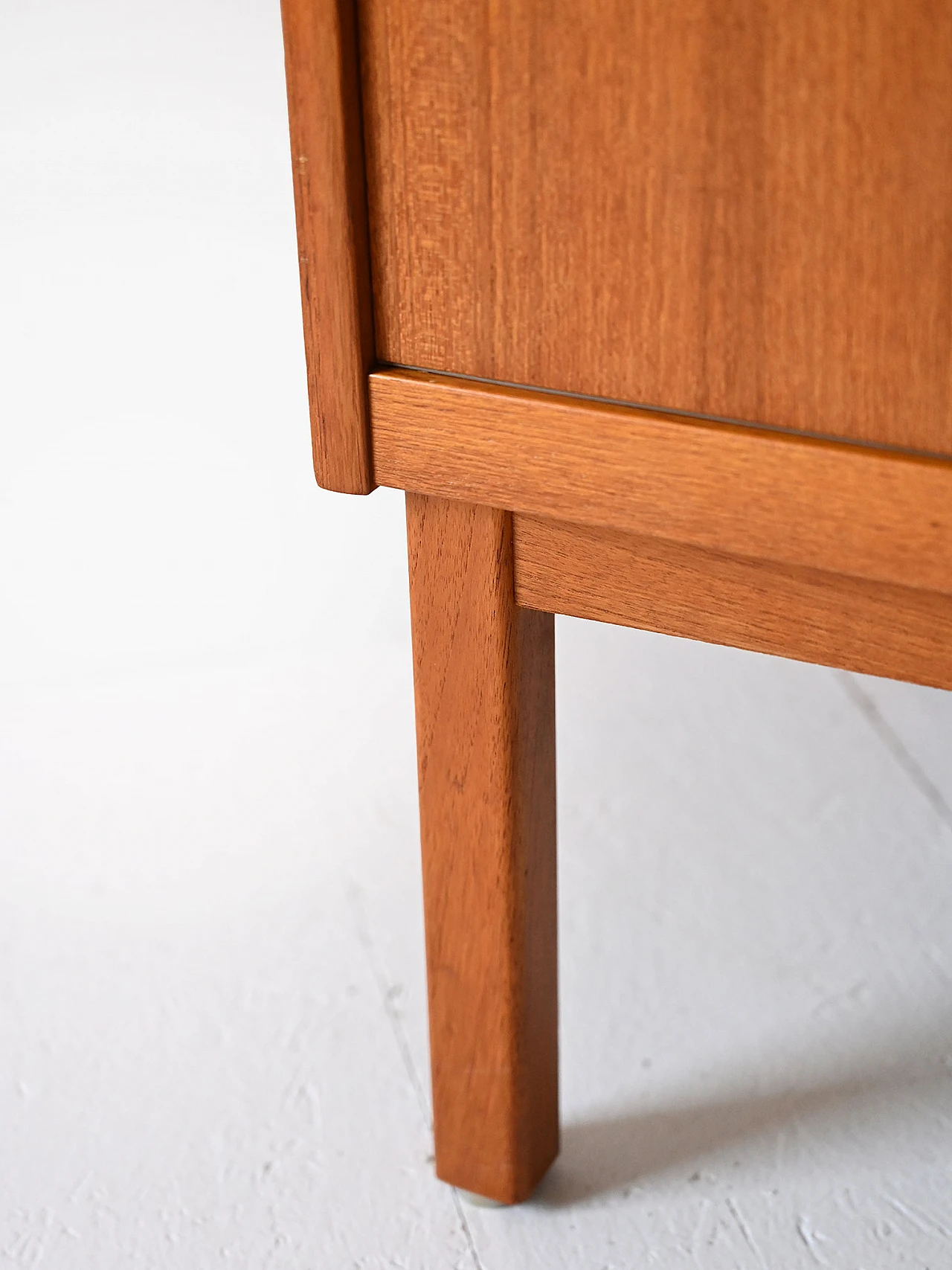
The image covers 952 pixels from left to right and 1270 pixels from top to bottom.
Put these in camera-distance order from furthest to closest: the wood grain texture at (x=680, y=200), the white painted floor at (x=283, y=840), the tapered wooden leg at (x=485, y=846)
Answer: the white painted floor at (x=283, y=840) → the tapered wooden leg at (x=485, y=846) → the wood grain texture at (x=680, y=200)

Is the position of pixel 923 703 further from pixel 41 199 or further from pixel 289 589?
pixel 41 199

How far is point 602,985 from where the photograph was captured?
1.03m

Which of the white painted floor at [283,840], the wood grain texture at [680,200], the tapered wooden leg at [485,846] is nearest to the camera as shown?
the wood grain texture at [680,200]

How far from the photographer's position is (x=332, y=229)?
62 cm

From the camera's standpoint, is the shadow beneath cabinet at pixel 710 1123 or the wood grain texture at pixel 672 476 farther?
the shadow beneath cabinet at pixel 710 1123

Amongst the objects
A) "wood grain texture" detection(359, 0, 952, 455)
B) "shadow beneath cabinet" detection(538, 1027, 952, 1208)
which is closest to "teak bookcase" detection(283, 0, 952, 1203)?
"wood grain texture" detection(359, 0, 952, 455)

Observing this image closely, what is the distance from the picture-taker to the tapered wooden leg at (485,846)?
71cm

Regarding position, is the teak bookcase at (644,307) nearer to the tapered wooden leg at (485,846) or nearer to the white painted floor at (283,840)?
the tapered wooden leg at (485,846)

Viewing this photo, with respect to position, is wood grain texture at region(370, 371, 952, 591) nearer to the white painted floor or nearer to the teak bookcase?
the teak bookcase

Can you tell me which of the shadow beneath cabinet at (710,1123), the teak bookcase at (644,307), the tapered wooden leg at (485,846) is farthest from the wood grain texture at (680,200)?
the shadow beneath cabinet at (710,1123)

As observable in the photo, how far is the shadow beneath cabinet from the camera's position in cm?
89

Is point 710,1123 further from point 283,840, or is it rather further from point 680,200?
point 680,200

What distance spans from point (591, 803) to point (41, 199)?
0.74 meters

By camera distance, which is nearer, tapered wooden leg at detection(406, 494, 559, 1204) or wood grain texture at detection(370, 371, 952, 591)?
wood grain texture at detection(370, 371, 952, 591)
